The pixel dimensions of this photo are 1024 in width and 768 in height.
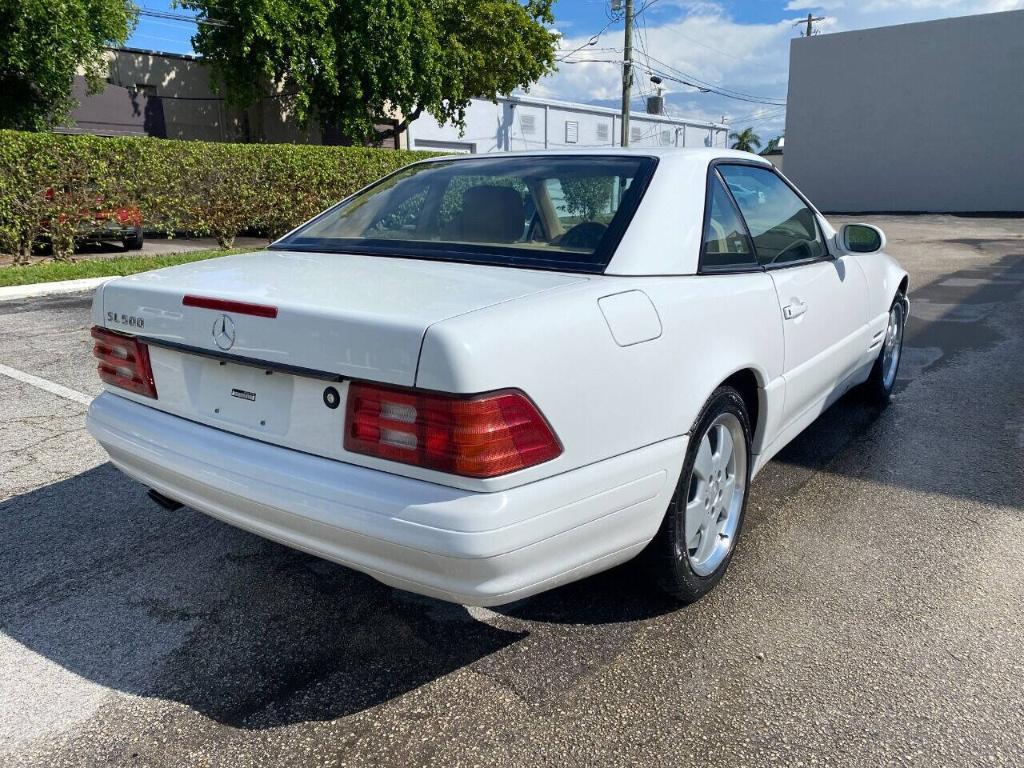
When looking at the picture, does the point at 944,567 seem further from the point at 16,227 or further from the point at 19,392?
the point at 16,227

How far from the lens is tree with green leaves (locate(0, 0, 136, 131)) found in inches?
625

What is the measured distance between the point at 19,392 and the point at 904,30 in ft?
105

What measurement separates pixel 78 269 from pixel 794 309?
34.2 feet

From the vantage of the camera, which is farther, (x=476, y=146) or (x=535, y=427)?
(x=476, y=146)

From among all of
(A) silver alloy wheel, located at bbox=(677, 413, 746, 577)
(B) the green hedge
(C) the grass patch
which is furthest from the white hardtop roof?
(B) the green hedge

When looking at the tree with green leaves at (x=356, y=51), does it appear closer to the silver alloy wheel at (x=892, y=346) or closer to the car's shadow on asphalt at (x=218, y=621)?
the silver alloy wheel at (x=892, y=346)

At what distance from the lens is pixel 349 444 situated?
1999 mm

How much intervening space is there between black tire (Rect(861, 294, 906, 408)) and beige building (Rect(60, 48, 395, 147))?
19.8 m

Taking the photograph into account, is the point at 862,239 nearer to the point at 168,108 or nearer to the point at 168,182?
the point at 168,182

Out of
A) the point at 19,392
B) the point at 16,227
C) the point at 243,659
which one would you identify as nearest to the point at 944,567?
the point at 243,659

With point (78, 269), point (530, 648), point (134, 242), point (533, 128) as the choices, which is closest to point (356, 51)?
point (134, 242)

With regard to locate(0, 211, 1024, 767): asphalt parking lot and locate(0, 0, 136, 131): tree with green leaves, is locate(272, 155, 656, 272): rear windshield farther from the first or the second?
locate(0, 0, 136, 131): tree with green leaves

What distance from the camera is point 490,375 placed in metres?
1.83

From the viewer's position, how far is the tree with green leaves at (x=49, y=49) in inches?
625
